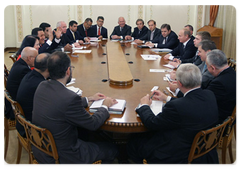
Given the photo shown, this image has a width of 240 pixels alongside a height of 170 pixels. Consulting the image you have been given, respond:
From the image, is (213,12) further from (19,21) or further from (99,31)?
(19,21)

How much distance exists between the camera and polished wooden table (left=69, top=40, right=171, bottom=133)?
2.02 metres

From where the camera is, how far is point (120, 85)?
290 cm

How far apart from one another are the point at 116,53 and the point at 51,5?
Result: 540 cm

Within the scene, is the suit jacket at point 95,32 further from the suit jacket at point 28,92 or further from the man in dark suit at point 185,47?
the suit jacket at point 28,92

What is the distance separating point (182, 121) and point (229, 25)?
6.67 meters

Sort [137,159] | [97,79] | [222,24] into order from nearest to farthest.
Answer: [137,159] → [97,79] → [222,24]

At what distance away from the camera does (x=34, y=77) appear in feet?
7.70

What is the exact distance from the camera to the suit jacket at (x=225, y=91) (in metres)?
2.33

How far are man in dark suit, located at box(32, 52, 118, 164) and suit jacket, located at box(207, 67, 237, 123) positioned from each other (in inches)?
41.2

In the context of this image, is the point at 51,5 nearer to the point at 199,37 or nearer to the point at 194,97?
the point at 199,37

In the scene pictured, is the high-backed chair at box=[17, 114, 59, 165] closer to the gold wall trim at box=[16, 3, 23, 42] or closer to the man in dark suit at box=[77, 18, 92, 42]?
the man in dark suit at box=[77, 18, 92, 42]

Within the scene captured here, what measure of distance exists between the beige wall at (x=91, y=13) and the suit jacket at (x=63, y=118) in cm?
757

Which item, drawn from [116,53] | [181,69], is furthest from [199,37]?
[181,69]

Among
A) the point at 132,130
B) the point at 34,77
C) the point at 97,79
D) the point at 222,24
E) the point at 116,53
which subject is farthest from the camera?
the point at 222,24
